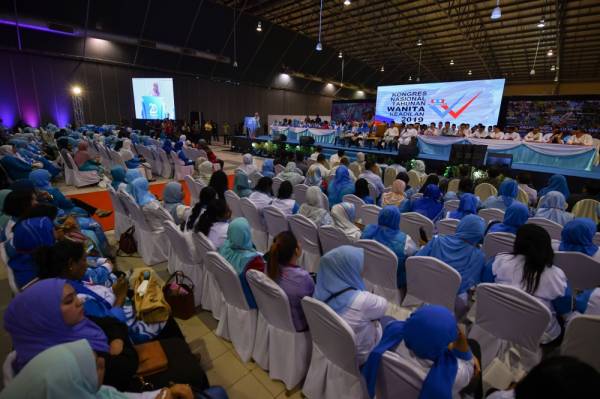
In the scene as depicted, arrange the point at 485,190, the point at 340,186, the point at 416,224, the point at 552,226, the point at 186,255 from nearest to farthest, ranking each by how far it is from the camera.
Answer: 1. the point at 186,255
2. the point at 552,226
3. the point at 416,224
4. the point at 340,186
5. the point at 485,190

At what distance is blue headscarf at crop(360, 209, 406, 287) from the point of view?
2.62m

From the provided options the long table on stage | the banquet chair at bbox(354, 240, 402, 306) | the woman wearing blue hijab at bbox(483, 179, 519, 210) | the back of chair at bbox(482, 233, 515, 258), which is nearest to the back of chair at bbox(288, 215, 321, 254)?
the banquet chair at bbox(354, 240, 402, 306)

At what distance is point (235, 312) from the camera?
7.64 ft

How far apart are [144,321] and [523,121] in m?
17.2

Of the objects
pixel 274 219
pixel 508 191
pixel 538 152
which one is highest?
pixel 538 152

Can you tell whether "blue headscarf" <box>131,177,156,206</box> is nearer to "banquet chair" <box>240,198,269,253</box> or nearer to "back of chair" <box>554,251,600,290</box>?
"banquet chair" <box>240,198,269,253</box>

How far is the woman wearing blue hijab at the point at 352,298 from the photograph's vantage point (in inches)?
63.9

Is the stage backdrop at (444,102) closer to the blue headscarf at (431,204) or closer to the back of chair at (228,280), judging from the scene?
the blue headscarf at (431,204)

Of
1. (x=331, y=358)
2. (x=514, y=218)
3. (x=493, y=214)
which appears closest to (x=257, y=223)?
(x=331, y=358)

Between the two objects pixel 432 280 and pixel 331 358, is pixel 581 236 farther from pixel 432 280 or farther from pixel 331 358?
pixel 331 358

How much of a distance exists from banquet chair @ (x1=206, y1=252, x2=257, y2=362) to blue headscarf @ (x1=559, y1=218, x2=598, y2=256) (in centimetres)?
268

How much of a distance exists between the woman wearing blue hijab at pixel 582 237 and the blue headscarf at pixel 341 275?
2054mm

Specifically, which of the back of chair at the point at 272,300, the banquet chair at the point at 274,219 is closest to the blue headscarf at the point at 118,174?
the banquet chair at the point at 274,219

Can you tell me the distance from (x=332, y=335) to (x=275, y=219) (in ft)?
6.84
